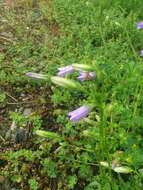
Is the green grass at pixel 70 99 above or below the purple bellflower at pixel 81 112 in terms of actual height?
below

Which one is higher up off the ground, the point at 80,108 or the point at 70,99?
the point at 80,108

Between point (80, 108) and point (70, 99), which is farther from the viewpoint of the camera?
point (70, 99)

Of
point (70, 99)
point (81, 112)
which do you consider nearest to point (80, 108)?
point (81, 112)

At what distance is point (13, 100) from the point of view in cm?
344

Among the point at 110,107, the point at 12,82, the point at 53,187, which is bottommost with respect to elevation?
the point at 53,187

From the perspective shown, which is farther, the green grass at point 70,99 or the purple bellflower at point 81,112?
the green grass at point 70,99

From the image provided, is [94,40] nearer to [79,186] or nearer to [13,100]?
[13,100]

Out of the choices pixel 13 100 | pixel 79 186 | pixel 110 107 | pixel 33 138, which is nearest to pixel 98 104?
pixel 110 107

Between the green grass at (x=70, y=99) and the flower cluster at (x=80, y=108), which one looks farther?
the green grass at (x=70, y=99)

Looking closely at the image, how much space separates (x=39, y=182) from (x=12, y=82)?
2.86ft

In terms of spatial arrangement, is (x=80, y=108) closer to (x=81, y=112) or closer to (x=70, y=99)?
(x=81, y=112)

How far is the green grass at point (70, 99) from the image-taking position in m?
2.70

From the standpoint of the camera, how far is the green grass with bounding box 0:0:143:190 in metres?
2.70

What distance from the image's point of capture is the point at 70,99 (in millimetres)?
3318
